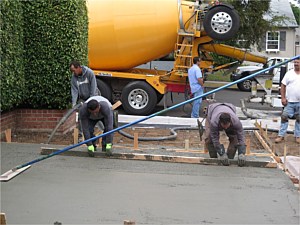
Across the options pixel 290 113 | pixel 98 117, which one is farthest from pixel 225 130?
pixel 290 113

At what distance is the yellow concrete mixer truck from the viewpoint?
14156 mm

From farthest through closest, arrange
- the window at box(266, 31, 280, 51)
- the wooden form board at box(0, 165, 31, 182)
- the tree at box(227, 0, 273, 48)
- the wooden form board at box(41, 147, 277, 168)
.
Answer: the window at box(266, 31, 280, 51)
the tree at box(227, 0, 273, 48)
the wooden form board at box(41, 147, 277, 168)
the wooden form board at box(0, 165, 31, 182)

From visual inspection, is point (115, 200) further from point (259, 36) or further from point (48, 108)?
point (259, 36)

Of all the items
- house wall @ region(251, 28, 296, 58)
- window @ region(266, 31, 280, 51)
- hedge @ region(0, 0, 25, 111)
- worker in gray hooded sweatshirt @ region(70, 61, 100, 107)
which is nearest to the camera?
hedge @ region(0, 0, 25, 111)

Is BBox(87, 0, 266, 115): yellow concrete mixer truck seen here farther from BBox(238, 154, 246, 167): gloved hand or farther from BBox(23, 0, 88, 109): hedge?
BBox(238, 154, 246, 167): gloved hand

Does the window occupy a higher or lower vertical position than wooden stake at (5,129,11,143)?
higher

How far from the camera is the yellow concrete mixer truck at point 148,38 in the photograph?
14.2 metres

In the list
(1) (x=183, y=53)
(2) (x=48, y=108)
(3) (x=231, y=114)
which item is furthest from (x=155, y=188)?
(1) (x=183, y=53)

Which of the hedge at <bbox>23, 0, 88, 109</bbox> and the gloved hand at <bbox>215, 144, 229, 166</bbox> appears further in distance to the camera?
the hedge at <bbox>23, 0, 88, 109</bbox>

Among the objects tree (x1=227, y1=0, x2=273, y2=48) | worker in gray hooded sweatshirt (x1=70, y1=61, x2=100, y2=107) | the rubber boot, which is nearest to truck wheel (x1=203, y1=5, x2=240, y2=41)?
worker in gray hooded sweatshirt (x1=70, y1=61, x2=100, y2=107)

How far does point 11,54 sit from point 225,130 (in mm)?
4009

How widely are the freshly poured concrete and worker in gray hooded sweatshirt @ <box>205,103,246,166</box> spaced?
250 mm

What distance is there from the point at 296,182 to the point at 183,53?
7669 mm

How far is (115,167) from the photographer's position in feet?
25.4
